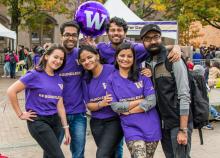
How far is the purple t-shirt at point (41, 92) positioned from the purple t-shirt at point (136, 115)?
1.97ft

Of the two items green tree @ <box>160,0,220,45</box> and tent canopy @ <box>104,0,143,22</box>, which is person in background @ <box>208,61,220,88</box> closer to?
tent canopy @ <box>104,0,143,22</box>

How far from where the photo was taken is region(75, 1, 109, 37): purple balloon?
5438 millimetres

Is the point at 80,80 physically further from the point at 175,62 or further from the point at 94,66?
the point at 175,62

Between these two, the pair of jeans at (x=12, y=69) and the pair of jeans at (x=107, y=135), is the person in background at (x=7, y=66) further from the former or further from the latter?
the pair of jeans at (x=107, y=135)

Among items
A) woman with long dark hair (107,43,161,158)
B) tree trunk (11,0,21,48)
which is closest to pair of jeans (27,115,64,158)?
woman with long dark hair (107,43,161,158)

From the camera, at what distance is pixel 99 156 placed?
4.21 m

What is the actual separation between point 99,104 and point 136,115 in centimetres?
45

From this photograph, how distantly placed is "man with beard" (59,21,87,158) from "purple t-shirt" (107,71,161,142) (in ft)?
1.98

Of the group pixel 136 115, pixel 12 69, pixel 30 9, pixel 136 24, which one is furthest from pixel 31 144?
pixel 30 9

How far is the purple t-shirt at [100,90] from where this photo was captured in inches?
173

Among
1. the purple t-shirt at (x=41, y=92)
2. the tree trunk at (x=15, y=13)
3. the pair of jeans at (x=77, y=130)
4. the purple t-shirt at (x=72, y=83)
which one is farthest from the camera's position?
the tree trunk at (x=15, y=13)

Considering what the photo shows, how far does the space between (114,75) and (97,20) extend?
5.00 feet

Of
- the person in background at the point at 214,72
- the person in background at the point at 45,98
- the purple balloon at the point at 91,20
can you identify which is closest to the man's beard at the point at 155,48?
the person in background at the point at 45,98

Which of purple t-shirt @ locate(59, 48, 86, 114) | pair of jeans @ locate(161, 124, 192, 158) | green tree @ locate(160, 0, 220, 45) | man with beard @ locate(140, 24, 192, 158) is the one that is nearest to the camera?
man with beard @ locate(140, 24, 192, 158)
